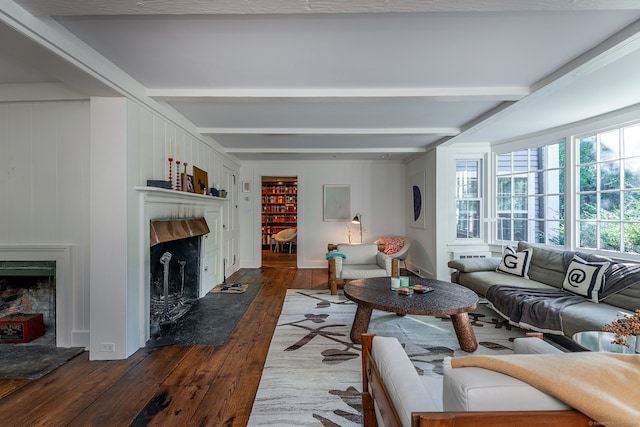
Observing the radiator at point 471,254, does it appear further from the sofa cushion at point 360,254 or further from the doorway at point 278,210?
the doorway at point 278,210

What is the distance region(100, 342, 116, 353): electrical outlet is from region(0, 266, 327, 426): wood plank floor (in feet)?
0.30

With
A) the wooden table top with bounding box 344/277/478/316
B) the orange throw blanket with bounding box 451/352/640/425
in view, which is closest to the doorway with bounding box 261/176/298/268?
the wooden table top with bounding box 344/277/478/316

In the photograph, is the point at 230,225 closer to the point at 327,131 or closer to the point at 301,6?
the point at 327,131

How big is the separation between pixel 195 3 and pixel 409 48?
1.42m

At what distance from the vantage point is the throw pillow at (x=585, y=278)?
270cm

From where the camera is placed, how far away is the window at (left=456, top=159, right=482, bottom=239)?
505cm

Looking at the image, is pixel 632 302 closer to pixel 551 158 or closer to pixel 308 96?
pixel 551 158

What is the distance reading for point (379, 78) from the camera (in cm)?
251

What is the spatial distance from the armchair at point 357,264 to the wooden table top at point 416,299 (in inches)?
41.9

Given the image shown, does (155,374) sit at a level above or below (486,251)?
below

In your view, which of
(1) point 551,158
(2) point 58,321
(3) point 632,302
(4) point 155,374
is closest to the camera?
(4) point 155,374

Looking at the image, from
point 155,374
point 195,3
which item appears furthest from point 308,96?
point 155,374

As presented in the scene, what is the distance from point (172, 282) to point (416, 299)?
3.11 meters

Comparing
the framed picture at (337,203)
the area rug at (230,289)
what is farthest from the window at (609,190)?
the area rug at (230,289)
